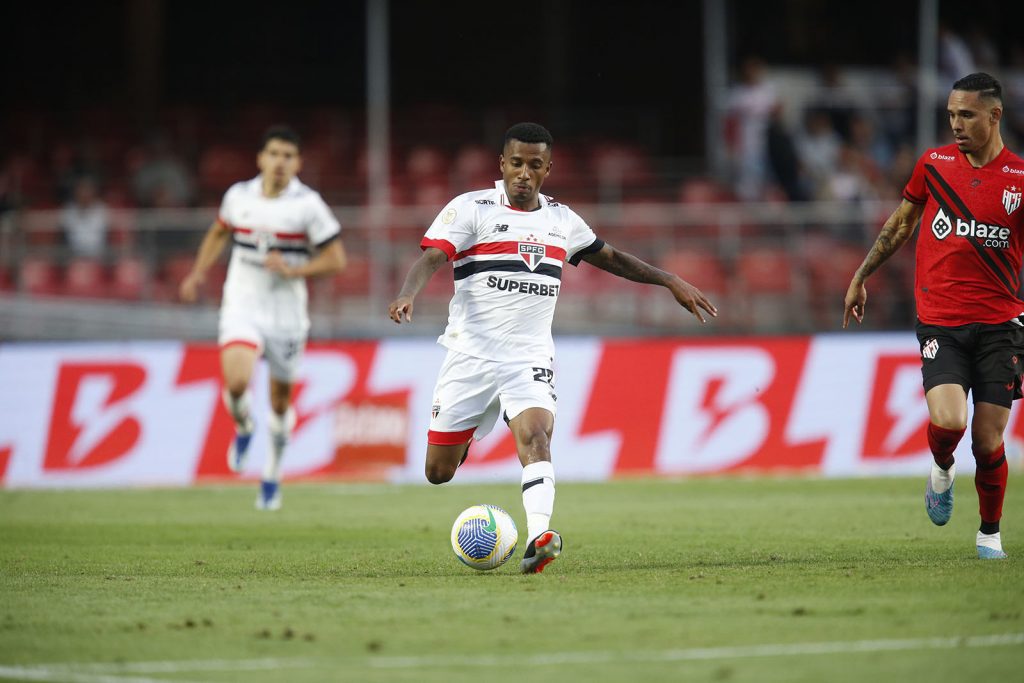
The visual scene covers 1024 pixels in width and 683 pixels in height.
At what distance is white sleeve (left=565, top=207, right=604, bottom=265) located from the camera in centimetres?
868

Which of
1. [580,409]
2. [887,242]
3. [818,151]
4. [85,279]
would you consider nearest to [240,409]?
[580,409]

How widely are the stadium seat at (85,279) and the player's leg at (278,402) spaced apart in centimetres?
695

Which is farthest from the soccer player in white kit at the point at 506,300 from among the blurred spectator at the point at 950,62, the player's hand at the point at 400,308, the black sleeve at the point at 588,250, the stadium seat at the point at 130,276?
the blurred spectator at the point at 950,62

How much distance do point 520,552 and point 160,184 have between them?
13.7m

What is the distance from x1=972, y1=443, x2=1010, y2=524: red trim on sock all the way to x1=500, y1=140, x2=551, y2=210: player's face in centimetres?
281

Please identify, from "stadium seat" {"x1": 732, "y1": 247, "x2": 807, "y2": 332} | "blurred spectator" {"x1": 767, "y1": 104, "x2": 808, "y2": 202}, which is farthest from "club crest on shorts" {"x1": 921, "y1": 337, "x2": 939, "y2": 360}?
"blurred spectator" {"x1": 767, "y1": 104, "x2": 808, "y2": 202}

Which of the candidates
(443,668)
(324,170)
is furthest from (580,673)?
(324,170)

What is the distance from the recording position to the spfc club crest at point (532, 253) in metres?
8.41

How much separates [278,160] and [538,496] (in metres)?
5.39

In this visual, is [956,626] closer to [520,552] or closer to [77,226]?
[520,552]

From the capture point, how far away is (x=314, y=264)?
1242 cm

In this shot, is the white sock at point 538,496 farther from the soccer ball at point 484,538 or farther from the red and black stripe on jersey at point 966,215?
the red and black stripe on jersey at point 966,215

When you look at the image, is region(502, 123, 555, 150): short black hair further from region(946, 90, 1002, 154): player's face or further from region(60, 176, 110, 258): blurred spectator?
region(60, 176, 110, 258): blurred spectator

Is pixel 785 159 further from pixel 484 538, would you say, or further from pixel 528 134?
pixel 484 538
